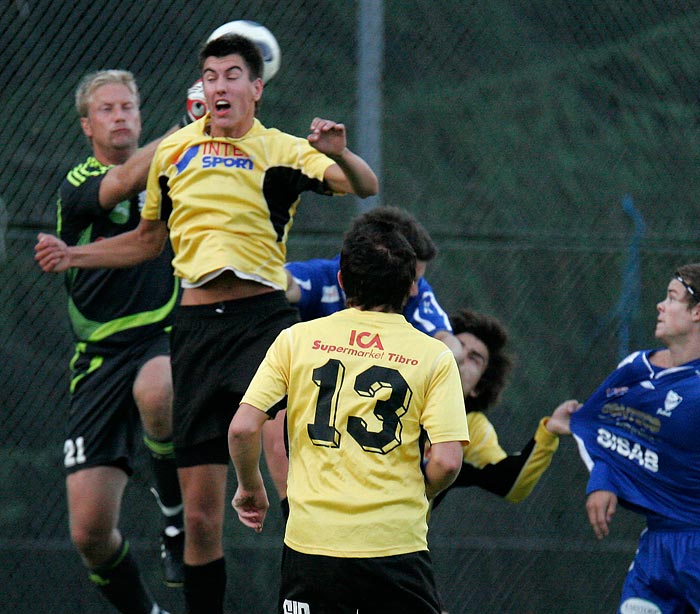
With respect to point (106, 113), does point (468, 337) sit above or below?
below

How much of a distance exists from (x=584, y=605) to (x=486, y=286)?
5.35ft

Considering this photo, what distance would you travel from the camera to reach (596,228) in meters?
5.95

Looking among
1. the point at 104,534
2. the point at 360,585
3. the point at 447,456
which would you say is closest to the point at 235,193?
the point at 447,456

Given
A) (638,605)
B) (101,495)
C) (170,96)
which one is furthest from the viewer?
(170,96)

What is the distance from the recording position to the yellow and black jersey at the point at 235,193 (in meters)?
3.83

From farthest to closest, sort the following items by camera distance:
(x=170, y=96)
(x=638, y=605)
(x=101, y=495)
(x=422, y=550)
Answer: (x=170, y=96), (x=101, y=495), (x=638, y=605), (x=422, y=550)

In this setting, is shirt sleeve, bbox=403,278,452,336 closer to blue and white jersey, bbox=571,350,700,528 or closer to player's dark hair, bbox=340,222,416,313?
blue and white jersey, bbox=571,350,700,528

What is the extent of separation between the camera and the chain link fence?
221 inches

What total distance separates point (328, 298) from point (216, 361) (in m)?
0.71

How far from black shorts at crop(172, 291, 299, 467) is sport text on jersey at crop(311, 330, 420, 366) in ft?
2.94

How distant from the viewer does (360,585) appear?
114 inches

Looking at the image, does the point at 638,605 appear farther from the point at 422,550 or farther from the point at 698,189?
the point at 698,189

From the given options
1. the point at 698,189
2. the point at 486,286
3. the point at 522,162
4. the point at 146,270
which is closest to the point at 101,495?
the point at 146,270

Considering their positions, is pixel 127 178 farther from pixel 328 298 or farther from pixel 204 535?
pixel 204 535
